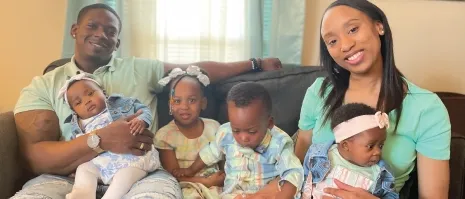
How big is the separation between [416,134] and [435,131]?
0.06 m

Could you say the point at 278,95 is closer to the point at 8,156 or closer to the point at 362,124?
the point at 362,124

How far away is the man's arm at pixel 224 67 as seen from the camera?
1977mm

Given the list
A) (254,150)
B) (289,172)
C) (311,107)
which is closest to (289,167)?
(289,172)

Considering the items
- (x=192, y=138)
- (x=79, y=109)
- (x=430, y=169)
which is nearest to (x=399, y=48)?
(x=430, y=169)

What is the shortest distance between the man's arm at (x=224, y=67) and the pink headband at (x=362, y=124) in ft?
2.13

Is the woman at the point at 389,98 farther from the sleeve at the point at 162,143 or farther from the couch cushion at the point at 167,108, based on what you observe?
the sleeve at the point at 162,143

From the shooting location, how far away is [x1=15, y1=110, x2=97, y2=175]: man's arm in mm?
1697

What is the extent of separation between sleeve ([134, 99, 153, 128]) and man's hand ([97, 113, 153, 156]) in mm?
67

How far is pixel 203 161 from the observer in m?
1.78

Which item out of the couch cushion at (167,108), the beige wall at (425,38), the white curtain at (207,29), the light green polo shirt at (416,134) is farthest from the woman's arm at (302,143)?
the beige wall at (425,38)

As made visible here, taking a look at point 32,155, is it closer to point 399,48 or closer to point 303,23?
point 303,23

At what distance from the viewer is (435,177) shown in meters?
1.48

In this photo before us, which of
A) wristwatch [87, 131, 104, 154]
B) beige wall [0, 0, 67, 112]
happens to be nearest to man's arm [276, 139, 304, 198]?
wristwatch [87, 131, 104, 154]

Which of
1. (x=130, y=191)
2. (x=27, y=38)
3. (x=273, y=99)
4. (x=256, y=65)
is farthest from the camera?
(x=27, y=38)
